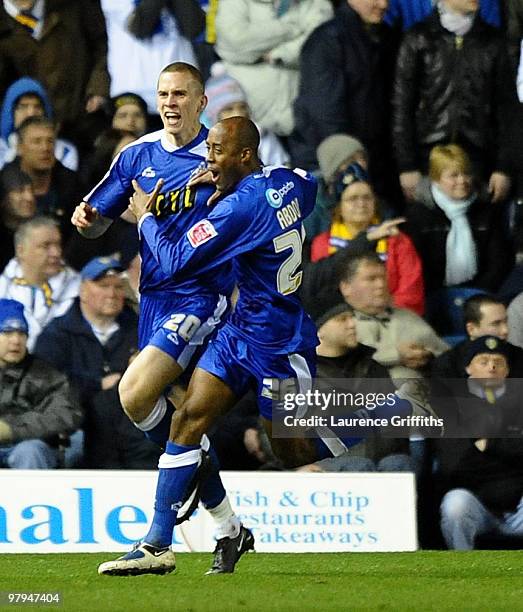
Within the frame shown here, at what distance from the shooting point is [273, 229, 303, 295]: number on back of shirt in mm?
6419

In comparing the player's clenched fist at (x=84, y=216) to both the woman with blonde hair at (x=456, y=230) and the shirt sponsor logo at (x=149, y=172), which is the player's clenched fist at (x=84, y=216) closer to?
the shirt sponsor logo at (x=149, y=172)

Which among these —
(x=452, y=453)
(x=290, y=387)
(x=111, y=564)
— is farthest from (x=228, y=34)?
(x=111, y=564)

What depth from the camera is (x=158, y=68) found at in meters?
9.79

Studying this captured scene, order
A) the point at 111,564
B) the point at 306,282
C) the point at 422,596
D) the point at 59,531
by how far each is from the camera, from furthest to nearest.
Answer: the point at 306,282
the point at 59,531
the point at 111,564
the point at 422,596

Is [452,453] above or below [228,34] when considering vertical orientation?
below

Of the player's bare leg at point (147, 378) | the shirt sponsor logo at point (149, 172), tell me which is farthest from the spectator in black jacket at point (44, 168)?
the player's bare leg at point (147, 378)

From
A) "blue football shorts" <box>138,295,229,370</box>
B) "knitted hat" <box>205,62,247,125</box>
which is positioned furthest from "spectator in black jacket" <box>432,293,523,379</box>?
"blue football shorts" <box>138,295,229,370</box>

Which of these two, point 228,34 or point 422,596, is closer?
point 422,596

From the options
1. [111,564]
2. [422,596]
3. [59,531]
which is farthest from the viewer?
[59,531]

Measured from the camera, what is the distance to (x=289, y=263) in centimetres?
648

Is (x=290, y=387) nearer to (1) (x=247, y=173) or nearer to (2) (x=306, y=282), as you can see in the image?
(1) (x=247, y=173)

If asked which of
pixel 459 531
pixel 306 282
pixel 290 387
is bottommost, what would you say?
pixel 459 531

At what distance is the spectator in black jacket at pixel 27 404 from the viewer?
8945mm

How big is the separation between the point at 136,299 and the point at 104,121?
1.26 m
